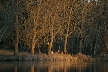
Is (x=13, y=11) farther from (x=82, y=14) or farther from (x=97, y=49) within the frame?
(x=97, y=49)

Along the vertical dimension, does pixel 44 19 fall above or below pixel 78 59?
above

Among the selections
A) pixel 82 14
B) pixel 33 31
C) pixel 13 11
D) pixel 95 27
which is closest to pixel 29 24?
pixel 33 31

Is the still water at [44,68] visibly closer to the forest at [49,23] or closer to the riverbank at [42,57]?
the forest at [49,23]

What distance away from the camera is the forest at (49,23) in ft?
204

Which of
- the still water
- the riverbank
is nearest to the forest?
the riverbank

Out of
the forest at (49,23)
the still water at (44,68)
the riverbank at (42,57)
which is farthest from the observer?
the forest at (49,23)

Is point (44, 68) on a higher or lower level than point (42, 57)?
lower

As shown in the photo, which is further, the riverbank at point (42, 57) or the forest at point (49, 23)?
the forest at point (49, 23)

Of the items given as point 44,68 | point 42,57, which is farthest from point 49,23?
point 44,68

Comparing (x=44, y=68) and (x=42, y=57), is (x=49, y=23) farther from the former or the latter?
(x=44, y=68)

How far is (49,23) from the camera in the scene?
6938cm

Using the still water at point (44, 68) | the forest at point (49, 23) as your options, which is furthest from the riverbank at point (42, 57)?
the still water at point (44, 68)

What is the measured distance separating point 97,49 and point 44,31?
2799 centimetres

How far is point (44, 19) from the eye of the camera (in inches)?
2662
